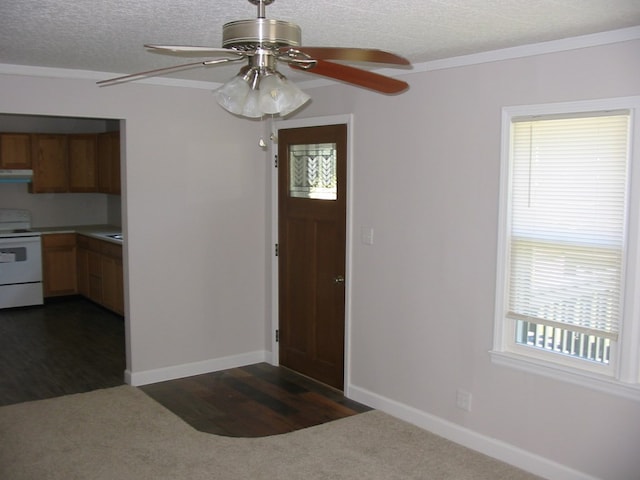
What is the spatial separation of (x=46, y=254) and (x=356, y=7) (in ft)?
21.2

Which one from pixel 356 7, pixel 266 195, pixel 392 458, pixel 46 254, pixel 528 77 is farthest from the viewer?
pixel 46 254

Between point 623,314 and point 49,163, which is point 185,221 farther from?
point 49,163

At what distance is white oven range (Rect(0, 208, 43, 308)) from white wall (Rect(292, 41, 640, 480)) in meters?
4.62

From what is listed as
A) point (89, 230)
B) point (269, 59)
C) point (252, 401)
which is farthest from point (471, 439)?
point (89, 230)

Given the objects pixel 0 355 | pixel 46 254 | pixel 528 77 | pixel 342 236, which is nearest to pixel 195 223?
pixel 342 236

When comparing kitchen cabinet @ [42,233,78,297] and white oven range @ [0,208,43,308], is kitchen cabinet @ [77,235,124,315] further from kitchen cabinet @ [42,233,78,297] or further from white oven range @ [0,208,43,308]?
white oven range @ [0,208,43,308]

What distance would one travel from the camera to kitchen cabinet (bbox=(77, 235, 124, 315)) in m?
7.14

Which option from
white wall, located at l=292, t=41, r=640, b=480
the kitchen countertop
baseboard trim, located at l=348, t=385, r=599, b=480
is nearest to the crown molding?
white wall, located at l=292, t=41, r=640, b=480

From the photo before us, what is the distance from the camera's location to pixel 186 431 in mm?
4250

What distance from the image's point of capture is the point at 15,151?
305 inches

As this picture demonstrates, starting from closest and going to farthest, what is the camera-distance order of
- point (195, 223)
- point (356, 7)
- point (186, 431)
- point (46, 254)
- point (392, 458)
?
1. point (356, 7)
2. point (392, 458)
3. point (186, 431)
4. point (195, 223)
5. point (46, 254)

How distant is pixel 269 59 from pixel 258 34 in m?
0.11

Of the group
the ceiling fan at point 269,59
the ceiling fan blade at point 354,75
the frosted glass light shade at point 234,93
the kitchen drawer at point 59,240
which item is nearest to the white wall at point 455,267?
the ceiling fan blade at point 354,75

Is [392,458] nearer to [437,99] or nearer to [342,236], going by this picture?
[342,236]
